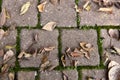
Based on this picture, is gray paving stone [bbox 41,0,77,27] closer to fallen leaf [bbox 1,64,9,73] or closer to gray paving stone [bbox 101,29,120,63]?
gray paving stone [bbox 101,29,120,63]

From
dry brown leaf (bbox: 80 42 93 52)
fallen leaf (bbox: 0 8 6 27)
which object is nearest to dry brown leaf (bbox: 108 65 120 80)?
dry brown leaf (bbox: 80 42 93 52)

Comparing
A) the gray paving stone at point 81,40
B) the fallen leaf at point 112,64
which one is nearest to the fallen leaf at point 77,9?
the gray paving stone at point 81,40

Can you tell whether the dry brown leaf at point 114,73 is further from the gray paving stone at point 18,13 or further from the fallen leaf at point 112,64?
the gray paving stone at point 18,13

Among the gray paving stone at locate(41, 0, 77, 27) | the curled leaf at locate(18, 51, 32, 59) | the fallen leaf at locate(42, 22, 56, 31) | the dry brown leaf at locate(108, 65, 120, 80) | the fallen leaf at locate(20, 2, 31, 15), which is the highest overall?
the fallen leaf at locate(20, 2, 31, 15)

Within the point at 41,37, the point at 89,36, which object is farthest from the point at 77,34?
the point at 41,37

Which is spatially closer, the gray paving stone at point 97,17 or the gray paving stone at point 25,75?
the gray paving stone at point 25,75

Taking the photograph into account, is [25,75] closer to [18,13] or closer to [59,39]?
[59,39]
